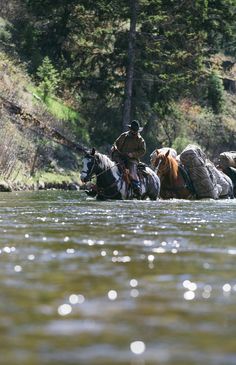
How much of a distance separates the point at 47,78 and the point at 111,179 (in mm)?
21544

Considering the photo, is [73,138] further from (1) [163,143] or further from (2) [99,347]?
(2) [99,347]

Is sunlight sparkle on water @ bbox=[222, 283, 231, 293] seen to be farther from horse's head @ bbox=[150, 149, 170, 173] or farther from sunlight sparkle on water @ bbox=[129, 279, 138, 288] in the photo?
horse's head @ bbox=[150, 149, 170, 173]

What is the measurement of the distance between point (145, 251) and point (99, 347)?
4.72 metres

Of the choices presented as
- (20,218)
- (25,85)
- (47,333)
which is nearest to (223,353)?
(47,333)

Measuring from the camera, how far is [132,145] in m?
25.6

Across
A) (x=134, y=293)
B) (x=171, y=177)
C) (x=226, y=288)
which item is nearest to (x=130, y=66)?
(x=171, y=177)

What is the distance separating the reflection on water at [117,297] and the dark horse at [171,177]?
1508 centimetres

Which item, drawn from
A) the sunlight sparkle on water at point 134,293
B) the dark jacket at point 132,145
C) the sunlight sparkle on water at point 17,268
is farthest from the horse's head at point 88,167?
the sunlight sparkle on water at point 134,293

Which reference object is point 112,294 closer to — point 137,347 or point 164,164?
point 137,347

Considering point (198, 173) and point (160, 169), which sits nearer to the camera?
point (160, 169)

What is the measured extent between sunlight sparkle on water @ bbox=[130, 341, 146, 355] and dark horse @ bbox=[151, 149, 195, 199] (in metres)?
22.5

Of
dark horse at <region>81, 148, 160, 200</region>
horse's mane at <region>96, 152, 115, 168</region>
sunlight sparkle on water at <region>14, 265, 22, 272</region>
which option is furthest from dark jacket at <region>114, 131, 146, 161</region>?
sunlight sparkle on water at <region>14, 265, 22, 272</region>

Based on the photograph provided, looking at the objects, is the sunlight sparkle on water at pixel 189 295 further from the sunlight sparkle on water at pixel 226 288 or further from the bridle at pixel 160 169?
the bridle at pixel 160 169

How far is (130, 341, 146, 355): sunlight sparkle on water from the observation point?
5137 mm
